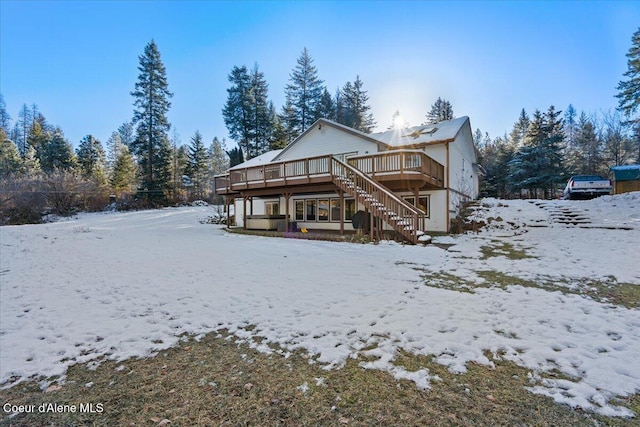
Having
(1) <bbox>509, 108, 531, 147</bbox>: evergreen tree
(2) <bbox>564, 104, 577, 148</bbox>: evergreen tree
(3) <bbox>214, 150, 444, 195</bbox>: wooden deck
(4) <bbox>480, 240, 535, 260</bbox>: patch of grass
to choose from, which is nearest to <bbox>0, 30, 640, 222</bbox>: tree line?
(2) <bbox>564, 104, 577, 148</bbox>: evergreen tree

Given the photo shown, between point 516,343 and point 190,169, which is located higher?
point 190,169

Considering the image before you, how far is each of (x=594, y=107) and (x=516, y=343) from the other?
43784 millimetres

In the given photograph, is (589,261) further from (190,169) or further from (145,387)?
(190,169)

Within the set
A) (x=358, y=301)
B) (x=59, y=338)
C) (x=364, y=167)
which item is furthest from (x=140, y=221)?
(x=358, y=301)

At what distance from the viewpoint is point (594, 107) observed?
32438mm

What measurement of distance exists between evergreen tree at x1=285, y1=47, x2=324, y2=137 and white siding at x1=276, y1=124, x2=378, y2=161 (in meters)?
15.8

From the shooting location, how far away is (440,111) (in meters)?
42.4

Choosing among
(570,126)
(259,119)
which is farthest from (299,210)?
(570,126)

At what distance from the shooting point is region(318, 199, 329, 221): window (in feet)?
55.7

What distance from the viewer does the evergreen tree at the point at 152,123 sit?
30.6m

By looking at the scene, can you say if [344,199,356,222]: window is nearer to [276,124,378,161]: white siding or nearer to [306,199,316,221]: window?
[306,199,316,221]: window

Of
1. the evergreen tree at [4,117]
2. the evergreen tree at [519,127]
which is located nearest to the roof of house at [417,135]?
the evergreen tree at [519,127]

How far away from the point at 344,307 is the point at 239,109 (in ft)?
113

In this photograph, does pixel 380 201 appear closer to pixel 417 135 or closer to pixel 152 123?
pixel 417 135
